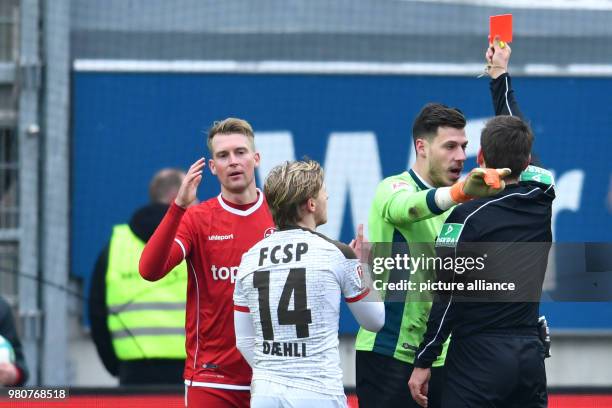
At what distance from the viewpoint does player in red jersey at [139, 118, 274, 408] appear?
379 centimetres

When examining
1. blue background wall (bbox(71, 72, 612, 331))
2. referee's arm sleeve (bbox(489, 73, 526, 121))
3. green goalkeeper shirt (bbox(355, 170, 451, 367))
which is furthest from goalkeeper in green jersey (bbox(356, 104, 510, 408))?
blue background wall (bbox(71, 72, 612, 331))

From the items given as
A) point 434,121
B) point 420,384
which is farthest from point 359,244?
point 434,121

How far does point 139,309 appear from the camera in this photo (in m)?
5.73

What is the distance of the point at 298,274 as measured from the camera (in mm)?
3215

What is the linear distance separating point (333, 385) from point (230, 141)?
3.27 feet

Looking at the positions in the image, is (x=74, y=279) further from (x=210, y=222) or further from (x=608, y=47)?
(x=608, y=47)

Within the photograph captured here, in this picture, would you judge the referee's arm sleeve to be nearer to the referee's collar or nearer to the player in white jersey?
the referee's collar

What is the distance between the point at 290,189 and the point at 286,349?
0.45 meters

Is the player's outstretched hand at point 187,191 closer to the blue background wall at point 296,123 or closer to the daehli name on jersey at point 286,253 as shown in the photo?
the daehli name on jersey at point 286,253

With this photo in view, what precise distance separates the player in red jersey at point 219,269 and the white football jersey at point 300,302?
0.50m

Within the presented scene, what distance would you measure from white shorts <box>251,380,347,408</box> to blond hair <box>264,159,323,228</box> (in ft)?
1.54

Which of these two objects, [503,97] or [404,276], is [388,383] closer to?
[404,276]

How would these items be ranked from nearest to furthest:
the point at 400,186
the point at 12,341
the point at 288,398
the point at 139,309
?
the point at 288,398 → the point at 400,186 → the point at 12,341 → the point at 139,309

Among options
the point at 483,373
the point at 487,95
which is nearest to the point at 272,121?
the point at 487,95
